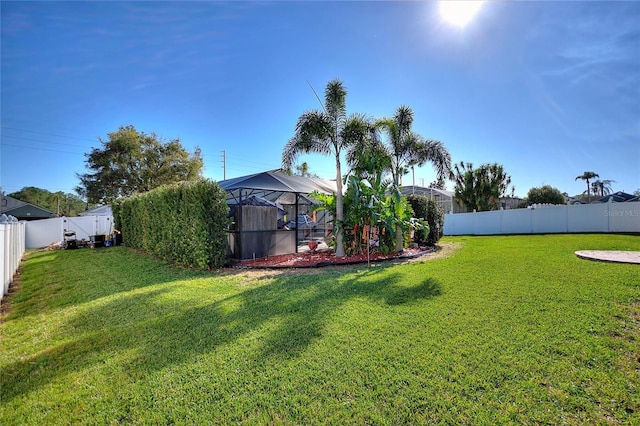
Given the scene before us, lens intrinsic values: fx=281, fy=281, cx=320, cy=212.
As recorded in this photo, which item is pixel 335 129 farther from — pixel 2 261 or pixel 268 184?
pixel 2 261

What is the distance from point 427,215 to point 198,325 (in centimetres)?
1145

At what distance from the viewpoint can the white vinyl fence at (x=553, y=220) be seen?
15.3 m

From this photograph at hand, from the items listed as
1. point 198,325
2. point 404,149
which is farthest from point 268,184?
point 198,325

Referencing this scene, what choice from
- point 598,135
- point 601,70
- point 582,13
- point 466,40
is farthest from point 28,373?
point 598,135

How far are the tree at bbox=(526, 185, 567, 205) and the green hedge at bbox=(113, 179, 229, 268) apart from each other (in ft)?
130

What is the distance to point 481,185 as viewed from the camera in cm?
2619

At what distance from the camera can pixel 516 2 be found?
313 inches

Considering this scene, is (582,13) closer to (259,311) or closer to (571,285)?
(571,285)

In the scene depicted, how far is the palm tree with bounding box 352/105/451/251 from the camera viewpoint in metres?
10.7

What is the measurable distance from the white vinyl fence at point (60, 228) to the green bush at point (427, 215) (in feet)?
58.2

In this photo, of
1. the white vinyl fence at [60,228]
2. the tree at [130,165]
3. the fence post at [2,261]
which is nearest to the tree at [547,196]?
the tree at [130,165]

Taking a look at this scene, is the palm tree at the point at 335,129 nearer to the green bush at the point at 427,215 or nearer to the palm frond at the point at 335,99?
the palm frond at the point at 335,99

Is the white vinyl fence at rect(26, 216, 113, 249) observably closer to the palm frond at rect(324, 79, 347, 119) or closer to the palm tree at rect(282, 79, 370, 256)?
the palm tree at rect(282, 79, 370, 256)

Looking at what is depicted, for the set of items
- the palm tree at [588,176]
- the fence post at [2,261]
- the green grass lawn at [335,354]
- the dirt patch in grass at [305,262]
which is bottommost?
the green grass lawn at [335,354]
